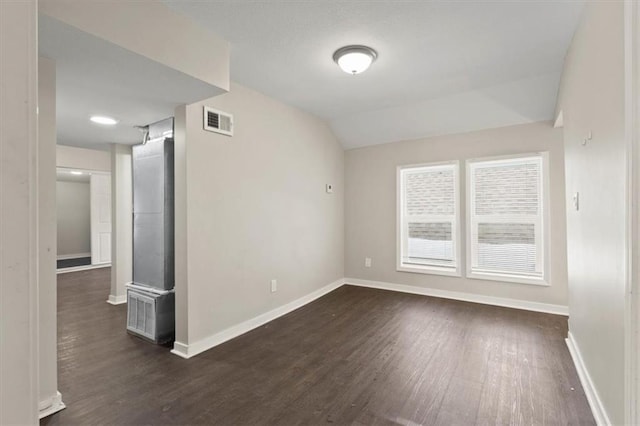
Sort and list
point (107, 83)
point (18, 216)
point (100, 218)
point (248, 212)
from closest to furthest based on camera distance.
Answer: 1. point (18, 216)
2. point (107, 83)
3. point (248, 212)
4. point (100, 218)

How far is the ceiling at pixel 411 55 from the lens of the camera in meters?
1.94

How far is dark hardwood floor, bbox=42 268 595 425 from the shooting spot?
1.79 metres

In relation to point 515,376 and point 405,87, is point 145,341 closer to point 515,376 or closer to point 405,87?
point 515,376

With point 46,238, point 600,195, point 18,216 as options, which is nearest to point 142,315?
point 46,238

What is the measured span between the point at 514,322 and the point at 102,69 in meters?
4.47

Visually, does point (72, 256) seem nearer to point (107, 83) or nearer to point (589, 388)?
point (107, 83)

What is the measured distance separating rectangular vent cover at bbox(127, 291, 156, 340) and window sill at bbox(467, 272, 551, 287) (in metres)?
3.93

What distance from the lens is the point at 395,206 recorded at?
4590mm

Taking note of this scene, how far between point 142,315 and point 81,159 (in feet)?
14.2

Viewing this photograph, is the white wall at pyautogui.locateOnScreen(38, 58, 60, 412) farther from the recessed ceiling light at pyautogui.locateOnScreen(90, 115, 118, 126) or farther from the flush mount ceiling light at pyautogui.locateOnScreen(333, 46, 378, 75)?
Result: the flush mount ceiling light at pyautogui.locateOnScreen(333, 46, 378, 75)

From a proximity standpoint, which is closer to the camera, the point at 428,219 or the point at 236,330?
the point at 236,330

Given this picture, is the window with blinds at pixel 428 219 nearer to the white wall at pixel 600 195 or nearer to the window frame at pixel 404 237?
the window frame at pixel 404 237

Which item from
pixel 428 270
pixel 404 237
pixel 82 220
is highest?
pixel 82 220

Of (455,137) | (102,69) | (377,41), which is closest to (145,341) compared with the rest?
(102,69)
